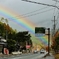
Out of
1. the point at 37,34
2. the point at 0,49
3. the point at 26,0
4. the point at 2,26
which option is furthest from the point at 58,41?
the point at 2,26

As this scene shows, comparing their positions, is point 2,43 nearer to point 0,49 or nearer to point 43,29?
point 0,49

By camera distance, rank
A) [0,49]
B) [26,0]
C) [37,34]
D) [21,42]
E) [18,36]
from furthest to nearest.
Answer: [21,42]
[18,36]
[0,49]
[37,34]
[26,0]

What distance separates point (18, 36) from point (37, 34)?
192ft

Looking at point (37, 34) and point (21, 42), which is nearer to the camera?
point (37, 34)

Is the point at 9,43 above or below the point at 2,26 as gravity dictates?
below

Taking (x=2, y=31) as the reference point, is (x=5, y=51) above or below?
below

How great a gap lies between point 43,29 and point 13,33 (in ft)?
200

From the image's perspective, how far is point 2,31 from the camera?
10644 centimetres

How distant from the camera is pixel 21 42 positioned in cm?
12331

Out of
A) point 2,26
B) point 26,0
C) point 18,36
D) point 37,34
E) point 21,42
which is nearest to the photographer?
point 26,0

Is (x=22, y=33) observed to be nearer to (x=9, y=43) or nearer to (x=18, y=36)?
(x=18, y=36)

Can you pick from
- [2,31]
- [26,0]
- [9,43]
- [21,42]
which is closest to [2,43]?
[9,43]

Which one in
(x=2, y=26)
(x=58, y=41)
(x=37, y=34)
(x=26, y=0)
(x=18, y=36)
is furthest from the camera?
(x=18, y=36)

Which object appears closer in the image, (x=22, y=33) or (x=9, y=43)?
(x=9, y=43)
